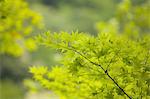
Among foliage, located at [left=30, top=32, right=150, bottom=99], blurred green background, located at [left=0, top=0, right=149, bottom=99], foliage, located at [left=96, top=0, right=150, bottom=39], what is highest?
blurred green background, located at [left=0, top=0, right=149, bottom=99]

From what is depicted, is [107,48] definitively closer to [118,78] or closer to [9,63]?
[118,78]

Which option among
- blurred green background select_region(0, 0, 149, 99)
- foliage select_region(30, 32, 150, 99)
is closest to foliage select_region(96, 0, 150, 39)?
foliage select_region(30, 32, 150, 99)

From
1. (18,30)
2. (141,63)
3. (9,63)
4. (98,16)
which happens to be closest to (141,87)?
(141,63)

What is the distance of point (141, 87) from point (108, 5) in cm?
1978

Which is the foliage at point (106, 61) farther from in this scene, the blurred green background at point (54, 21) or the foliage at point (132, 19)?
the blurred green background at point (54, 21)

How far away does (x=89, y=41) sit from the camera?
2.81m

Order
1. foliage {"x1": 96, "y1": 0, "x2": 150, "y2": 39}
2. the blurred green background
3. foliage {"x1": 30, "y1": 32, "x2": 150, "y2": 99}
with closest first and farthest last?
foliage {"x1": 30, "y1": 32, "x2": 150, "y2": 99} → foliage {"x1": 96, "y1": 0, "x2": 150, "y2": 39} → the blurred green background

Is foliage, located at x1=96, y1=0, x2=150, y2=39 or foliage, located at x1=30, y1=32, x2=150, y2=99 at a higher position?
foliage, located at x1=96, y1=0, x2=150, y2=39

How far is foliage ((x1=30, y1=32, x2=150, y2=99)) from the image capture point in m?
2.83

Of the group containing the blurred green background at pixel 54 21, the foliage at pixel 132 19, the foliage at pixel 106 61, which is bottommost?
the foliage at pixel 106 61

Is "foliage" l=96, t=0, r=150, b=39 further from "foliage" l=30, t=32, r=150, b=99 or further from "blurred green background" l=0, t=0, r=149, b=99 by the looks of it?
"blurred green background" l=0, t=0, r=149, b=99

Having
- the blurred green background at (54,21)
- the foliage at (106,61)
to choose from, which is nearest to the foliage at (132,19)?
the foliage at (106,61)

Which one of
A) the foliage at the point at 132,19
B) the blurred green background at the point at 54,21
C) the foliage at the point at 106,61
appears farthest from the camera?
the blurred green background at the point at 54,21

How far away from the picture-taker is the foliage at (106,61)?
9.27ft
